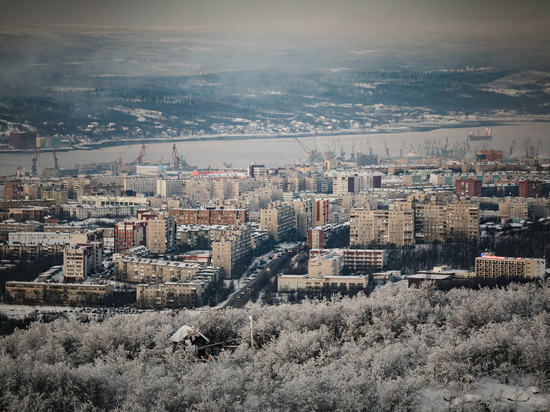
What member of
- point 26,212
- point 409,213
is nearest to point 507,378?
point 409,213

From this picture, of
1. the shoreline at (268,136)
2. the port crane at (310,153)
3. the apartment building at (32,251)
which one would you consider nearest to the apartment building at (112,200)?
the apartment building at (32,251)

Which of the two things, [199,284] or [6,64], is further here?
[6,64]

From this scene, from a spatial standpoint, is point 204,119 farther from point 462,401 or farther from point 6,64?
point 462,401

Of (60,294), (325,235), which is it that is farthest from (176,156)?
(60,294)

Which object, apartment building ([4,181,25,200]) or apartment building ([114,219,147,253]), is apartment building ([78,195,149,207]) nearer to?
apartment building ([4,181,25,200])

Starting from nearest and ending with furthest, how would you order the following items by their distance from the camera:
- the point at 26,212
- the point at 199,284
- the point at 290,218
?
the point at 199,284 → the point at 290,218 → the point at 26,212

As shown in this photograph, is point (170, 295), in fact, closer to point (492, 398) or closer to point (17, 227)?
point (492, 398)
